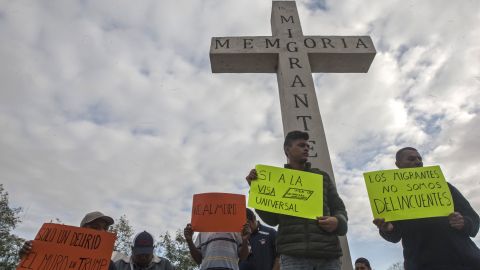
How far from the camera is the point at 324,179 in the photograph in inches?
109

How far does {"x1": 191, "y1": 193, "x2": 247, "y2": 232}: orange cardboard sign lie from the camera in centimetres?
304

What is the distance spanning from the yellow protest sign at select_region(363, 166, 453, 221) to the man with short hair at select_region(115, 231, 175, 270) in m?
2.34

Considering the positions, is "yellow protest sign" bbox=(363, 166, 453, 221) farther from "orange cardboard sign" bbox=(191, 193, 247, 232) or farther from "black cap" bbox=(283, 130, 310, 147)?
"orange cardboard sign" bbox=(191, 193, 247, 232)

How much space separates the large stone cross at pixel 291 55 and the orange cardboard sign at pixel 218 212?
1.85 m

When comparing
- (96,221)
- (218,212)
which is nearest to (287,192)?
(218,212)

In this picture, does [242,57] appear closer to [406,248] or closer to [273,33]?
[273,33]

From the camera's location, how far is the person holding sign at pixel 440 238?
7.80ft

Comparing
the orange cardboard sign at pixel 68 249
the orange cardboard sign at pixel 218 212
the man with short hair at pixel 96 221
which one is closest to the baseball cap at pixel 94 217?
the man with short hair at pixel 96 221

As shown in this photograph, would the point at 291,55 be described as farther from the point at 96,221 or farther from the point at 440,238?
the point at 96,221

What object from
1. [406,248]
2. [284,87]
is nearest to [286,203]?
[406,248]

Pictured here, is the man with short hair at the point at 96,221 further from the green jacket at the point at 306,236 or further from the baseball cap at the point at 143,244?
the green jacket at the point at 306,236

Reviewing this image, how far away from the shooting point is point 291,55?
205 inches

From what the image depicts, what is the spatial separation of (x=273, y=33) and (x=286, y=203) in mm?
3981

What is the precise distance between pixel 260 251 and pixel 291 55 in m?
2.94
